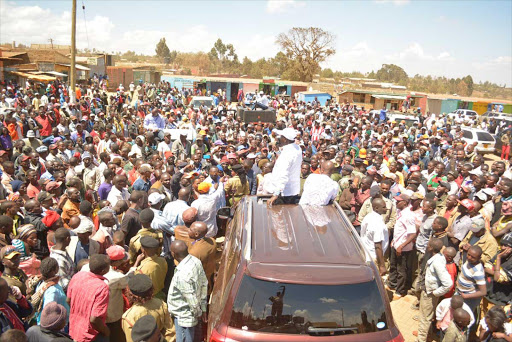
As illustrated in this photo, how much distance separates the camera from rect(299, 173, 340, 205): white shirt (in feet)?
15.6

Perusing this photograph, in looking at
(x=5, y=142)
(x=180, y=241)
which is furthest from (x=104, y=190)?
(x=5, y=142)

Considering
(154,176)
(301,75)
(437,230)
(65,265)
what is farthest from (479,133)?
(301,75)

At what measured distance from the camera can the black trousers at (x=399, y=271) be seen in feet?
20.4

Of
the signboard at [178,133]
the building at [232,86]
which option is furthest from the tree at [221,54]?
the signboard at [178,133]

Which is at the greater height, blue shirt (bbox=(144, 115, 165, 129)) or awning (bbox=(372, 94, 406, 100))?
awning (bbox=(372, 94, 406, 100))

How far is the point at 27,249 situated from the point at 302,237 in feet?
10.6

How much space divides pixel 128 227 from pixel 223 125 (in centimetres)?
1024

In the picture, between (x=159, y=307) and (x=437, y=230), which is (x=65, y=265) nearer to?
(x=159, y=307)

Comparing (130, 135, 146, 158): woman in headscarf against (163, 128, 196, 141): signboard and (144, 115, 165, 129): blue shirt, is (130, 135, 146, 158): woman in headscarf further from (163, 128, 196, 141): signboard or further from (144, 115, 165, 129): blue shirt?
(144, 115, 165, 129): blue shirt

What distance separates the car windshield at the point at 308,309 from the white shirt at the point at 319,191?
1917 millimetres

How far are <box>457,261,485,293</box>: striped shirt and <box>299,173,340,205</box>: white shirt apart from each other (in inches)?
73.8

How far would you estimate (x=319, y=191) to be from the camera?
4.80 metres

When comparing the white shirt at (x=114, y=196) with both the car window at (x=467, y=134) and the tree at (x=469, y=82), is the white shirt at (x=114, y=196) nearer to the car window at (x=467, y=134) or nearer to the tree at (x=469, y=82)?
the car window at (x=467, y=134)

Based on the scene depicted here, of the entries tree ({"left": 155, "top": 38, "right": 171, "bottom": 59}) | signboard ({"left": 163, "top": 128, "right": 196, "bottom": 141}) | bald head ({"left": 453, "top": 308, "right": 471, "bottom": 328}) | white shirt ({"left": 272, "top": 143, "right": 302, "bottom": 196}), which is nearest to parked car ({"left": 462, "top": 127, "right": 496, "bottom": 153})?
signboard ({"left": 163, "top": 128, "right": 196, "bottom": 141})
